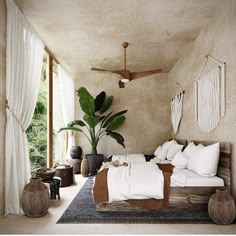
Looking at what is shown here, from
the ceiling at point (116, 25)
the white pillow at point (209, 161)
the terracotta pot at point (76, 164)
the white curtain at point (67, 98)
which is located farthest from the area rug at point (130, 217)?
the white curtain at point (67, 98)

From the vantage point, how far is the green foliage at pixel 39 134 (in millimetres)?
4763

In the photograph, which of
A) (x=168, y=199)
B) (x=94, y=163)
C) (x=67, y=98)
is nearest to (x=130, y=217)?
(x=168, y=199)

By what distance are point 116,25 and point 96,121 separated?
9.59 ft

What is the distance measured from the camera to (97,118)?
6.91 metres

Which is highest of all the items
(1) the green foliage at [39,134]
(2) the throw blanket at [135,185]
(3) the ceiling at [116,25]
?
(3) the ceiling at [116,25]

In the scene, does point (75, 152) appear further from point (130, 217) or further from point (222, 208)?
point (222, 208)

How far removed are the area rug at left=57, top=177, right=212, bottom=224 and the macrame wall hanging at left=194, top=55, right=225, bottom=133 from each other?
1.35 meters

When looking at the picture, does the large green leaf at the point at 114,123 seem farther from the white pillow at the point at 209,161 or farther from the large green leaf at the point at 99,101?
the white pillow at the point at 209,161

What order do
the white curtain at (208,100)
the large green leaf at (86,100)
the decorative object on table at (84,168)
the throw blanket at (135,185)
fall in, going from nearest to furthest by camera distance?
1. the throw blanket at (135,185)
2. the white curtain at (208,100)
3. the large green leaf at (86,100)
4. the decorative object on table at (84,168)

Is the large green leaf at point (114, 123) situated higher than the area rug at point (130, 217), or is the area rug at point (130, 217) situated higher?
the large green leaf at point (114, 123)

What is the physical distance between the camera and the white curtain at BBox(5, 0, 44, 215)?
335 cm

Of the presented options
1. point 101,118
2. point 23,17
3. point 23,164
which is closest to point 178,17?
point 23,17

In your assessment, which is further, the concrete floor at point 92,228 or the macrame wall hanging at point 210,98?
the macrame wall hanging at point 210,98

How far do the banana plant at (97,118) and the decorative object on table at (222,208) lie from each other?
12.2 ft
